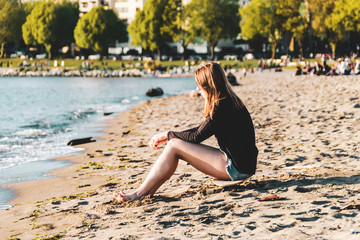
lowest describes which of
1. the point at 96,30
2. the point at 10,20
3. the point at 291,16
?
the point at 96,30

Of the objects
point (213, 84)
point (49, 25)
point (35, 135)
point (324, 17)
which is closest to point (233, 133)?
point (213, 84)

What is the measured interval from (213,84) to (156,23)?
78.4 m

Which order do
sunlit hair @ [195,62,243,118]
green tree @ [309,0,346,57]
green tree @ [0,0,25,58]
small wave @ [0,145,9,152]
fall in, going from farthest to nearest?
green tree @ [0,0,25,58]
green tree @ [309,0,346,57]
small wave @ [0,145,9,152]
sunlit hair @ [195,62,243,118]

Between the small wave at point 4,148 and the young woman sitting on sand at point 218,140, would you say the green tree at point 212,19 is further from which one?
the young woman sitting on sand at point 218,140

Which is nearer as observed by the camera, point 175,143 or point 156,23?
point 175,143

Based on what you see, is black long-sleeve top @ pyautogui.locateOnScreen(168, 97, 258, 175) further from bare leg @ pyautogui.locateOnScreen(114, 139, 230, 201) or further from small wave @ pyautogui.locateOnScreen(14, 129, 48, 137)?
small wave @ pyautogui.locateOnScreen(14, 129, 48, 137)

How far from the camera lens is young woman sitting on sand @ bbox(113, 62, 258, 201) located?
5.23m

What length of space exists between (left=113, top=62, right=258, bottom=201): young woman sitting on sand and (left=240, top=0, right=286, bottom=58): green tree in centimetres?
6804

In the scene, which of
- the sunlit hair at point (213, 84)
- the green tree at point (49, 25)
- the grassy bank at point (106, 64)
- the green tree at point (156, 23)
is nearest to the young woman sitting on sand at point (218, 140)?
the sunlit hair at point (213, 84)

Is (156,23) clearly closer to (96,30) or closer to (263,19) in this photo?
(96,30)

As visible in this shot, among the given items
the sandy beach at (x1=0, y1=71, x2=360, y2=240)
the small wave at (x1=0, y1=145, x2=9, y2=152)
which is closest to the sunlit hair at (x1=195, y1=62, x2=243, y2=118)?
the sandy beach at (x1=0, y1=71, x2=360, y2=240)

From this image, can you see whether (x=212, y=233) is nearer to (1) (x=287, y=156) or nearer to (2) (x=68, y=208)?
(2) (x=68, y=208)

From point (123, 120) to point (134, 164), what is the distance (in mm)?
9655

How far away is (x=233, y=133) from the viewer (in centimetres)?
528
